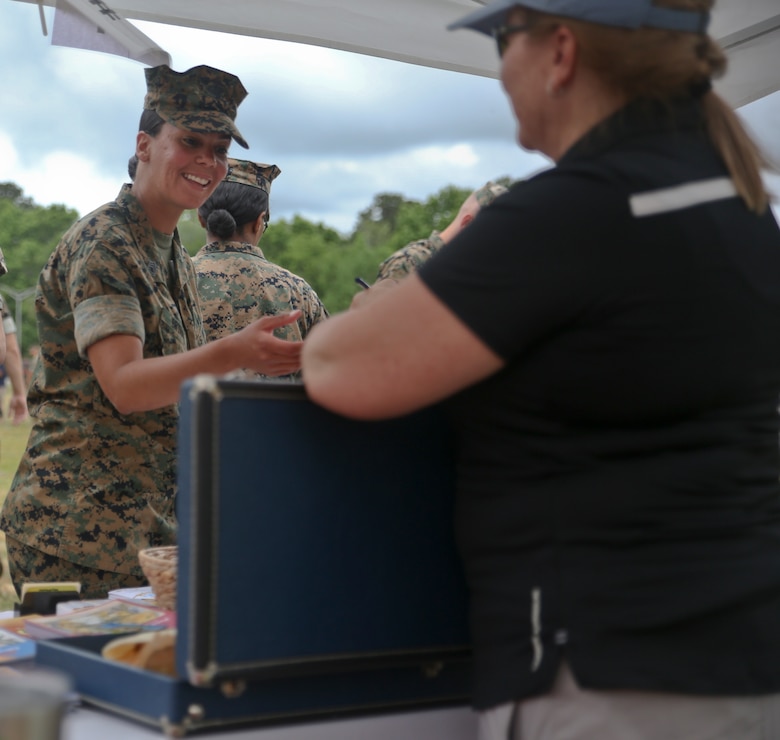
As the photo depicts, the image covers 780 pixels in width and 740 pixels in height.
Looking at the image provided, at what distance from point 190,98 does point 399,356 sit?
1284 millimetres

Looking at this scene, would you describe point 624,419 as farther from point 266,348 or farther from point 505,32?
point 266,348

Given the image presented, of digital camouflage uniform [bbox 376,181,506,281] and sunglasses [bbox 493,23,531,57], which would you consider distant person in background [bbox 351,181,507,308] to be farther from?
sunglasses [bbox 493,23,531,57]

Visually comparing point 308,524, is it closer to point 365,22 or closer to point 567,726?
point 567,726

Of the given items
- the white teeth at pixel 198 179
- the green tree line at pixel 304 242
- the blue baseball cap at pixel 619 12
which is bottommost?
the blue baseball cap at pixel 619 12

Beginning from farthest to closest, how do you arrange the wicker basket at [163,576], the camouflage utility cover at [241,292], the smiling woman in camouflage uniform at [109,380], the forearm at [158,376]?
the camouflage utility cover at [241,292] < the smiling woman in camouflage uniform at [109,380] < the forearm at [158,376] < the wicker basket at [163,576]

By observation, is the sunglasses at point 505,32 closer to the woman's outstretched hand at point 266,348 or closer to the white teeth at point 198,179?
the woman's outstretched hand at point 266,348

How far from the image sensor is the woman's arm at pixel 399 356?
919 mm

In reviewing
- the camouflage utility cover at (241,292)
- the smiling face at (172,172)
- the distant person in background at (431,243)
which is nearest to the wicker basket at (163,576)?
the smiling face at (172,172)

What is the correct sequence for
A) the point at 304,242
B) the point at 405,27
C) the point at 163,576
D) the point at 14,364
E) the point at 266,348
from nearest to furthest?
1. the point at 163,576
2. the point at 266,348
3. the point at 405,27
4. the point at 14,364
5. the point at 304,242

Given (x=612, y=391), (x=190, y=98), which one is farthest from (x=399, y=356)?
(x=190, y=98)

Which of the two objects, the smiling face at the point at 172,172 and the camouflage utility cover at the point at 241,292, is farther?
the camouflage utility cover at the point at 241,292

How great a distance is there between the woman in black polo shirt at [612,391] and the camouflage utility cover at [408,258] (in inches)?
72.8

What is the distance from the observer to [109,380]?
176 centimetres

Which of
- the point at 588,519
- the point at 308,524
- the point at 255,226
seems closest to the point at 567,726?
the point at 588,519
